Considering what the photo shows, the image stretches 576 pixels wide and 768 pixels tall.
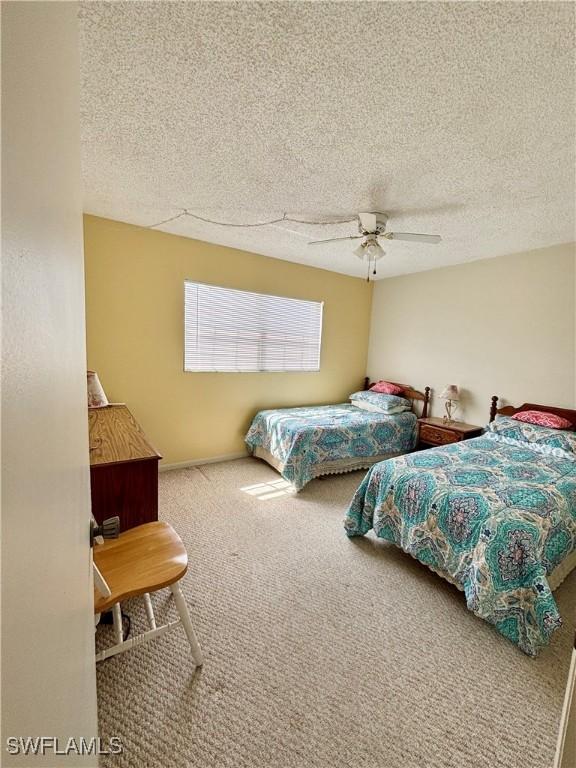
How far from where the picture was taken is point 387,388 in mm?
4324

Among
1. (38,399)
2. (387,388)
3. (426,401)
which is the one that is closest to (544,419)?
(426,401)

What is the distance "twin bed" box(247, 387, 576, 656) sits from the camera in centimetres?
156

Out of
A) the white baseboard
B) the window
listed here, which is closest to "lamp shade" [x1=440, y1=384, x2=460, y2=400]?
the window

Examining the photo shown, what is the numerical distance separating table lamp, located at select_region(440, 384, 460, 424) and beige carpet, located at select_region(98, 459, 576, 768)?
189 centimetres

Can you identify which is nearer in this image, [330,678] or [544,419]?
[330,678]

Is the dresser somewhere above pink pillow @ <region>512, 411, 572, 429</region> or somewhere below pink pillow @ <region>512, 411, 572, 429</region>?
below

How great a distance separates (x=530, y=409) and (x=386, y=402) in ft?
4.66

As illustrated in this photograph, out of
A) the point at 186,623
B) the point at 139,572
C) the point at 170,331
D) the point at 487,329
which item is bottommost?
the point at 186,623

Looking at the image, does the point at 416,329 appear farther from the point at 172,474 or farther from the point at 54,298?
the point at 54,298

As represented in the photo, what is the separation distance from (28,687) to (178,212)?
9.84 ft

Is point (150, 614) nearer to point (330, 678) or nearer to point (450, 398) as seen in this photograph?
point (330, 678)

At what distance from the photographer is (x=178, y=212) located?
268 cm

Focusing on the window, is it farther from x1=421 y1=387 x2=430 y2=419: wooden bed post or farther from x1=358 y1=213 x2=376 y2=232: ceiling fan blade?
x1=358 y1=213 x2=376 y2=232: ceiling fan blade

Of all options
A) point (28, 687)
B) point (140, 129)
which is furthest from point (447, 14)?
point (28, 687)
